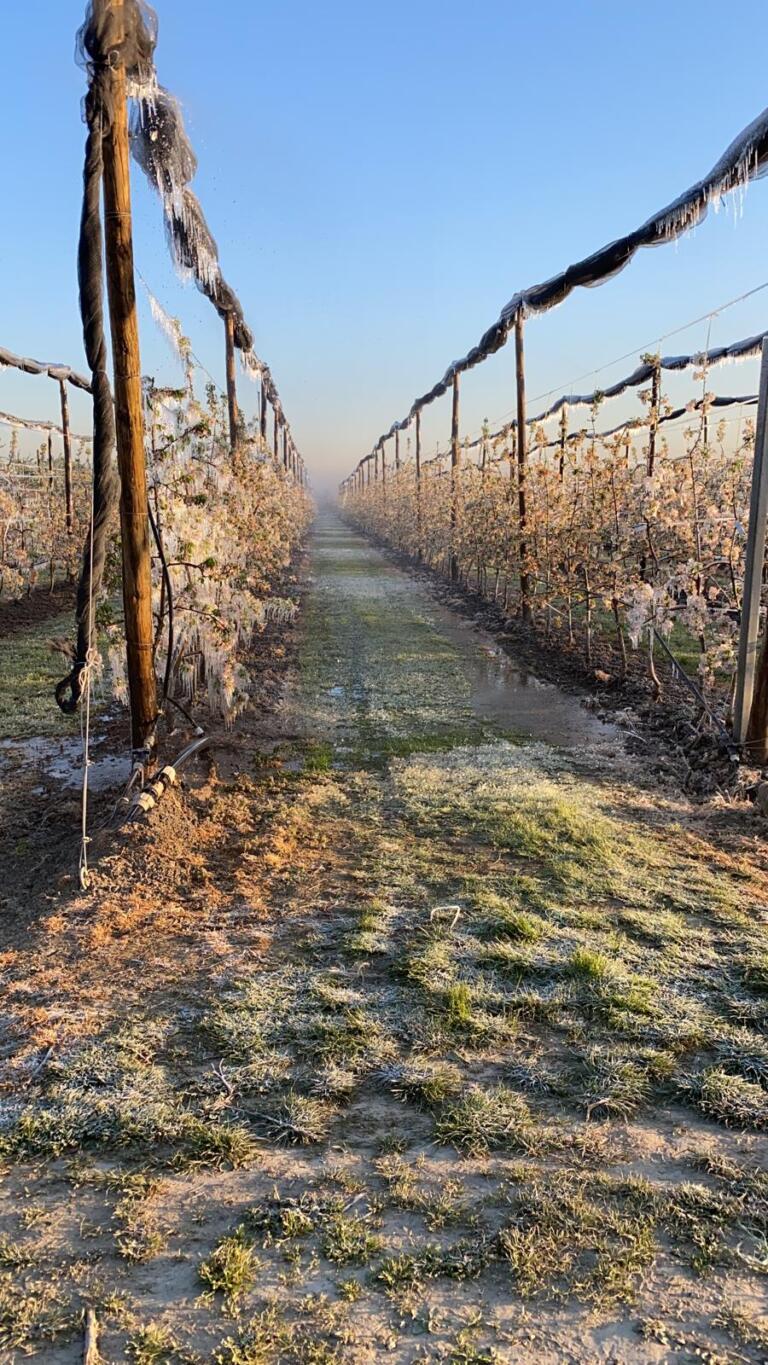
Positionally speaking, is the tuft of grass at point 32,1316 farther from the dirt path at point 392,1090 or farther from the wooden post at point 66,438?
the wooden post at point 66,438

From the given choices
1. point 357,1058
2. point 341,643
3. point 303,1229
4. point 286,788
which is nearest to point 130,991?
point 357,1058

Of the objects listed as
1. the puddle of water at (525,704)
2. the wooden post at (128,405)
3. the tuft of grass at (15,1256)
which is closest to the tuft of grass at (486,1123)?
the tuft of grass at (15,1256)

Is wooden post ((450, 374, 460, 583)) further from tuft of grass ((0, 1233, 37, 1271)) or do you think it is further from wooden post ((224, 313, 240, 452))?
tuft of grass ((0, 1233, 37, 1271))

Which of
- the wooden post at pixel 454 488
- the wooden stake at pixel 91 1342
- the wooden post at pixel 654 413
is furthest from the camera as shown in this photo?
the wooden post at pixel 454 488

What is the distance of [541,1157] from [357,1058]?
657 millimetres

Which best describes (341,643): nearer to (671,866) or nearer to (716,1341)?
(671,866)

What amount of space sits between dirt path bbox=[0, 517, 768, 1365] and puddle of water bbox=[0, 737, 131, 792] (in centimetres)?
97

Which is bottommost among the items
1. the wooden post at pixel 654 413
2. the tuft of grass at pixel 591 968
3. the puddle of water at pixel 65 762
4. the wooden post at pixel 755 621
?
the tuft of grass at pixel 591 968

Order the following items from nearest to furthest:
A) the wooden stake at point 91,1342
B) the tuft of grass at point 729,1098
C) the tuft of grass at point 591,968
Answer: the wooden stake at point 91,1342 < the tuft of grass at point 729,1098 < the tuft of grass at point 591,968

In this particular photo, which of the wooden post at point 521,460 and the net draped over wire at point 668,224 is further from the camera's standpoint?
the wooden post at point 521,460

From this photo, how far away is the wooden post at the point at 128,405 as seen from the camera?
12.0 ft

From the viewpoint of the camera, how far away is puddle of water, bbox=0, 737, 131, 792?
514cm

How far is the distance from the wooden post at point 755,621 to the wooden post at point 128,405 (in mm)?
3617

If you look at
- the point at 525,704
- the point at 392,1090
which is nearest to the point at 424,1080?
the point at 392,1090
